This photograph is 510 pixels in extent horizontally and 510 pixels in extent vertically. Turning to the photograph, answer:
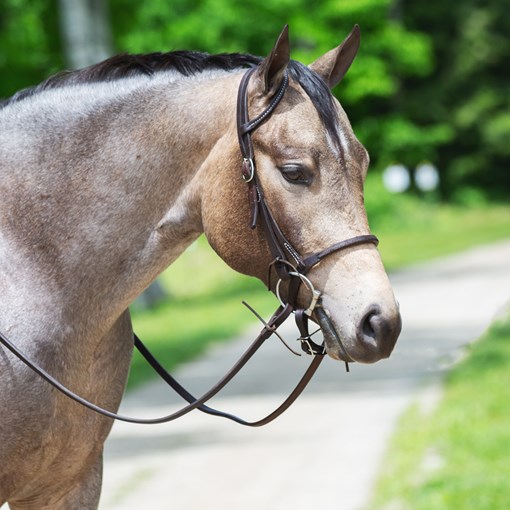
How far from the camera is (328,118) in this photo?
3.43 metres

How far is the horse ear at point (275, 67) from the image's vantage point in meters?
3.43

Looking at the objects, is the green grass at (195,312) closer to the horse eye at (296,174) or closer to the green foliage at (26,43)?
the green foliage at (26,43)

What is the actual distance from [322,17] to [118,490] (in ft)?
72.8

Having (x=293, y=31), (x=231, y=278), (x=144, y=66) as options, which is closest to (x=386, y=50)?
(x=293, y=31)

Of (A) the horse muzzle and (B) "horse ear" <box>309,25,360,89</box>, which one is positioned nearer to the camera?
(A) the horse muzzle

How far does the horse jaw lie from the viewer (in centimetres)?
324

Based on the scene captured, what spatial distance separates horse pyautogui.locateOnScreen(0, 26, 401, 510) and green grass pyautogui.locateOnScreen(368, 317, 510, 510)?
10.3 ft

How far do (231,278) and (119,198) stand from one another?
763 inches

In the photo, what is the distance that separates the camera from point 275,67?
348 cm

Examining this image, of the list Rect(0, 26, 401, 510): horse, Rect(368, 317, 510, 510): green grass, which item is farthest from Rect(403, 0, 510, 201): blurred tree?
Rect(0, 26, 401, 510): horse

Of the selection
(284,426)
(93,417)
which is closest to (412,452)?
(284,426)

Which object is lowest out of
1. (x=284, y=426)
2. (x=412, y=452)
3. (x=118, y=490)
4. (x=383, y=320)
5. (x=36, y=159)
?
(x=284, y=426)

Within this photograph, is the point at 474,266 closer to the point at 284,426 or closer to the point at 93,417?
the point at 284,426

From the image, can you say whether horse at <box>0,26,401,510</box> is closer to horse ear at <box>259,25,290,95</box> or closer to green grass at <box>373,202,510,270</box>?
horse ear at <box>259,25,290,95</box>
